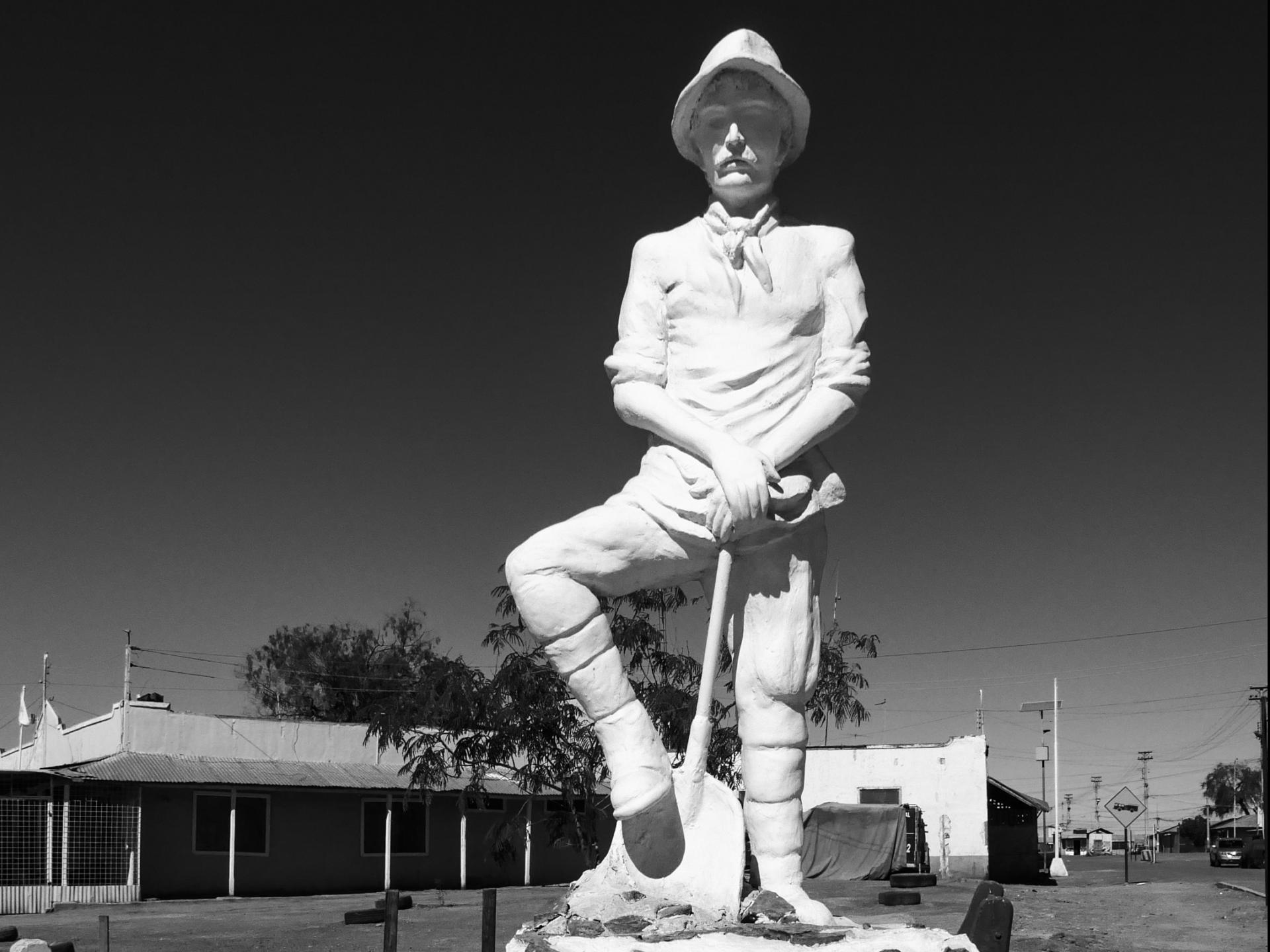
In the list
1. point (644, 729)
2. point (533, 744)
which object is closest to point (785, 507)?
point (644, 729)

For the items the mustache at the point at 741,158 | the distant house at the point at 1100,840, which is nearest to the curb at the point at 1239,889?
the mustache at the point at 741,158

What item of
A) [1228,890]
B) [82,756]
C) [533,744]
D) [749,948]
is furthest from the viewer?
[82,756]

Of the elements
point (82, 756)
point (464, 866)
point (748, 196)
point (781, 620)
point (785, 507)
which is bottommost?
point (464, 866)

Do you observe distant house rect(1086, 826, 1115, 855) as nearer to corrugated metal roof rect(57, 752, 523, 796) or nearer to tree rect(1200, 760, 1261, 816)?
tree rect(1200, 760, 1261, 816)

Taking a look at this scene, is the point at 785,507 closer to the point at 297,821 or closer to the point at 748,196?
the point at 748,196

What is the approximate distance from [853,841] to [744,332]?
2358 centimetres

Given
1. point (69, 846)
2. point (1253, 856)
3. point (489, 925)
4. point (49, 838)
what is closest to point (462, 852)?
point (69, 846)

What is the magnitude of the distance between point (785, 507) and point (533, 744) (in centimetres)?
1019

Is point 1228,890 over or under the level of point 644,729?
under

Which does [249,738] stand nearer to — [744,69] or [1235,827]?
[744,69]

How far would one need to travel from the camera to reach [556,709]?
45.5ft

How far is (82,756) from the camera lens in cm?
2739

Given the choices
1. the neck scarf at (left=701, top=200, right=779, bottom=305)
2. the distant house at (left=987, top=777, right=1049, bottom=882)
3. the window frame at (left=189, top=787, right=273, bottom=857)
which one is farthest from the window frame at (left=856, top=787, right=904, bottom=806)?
the neck scarf at (left=701, top=200, right=779, bottom=305)

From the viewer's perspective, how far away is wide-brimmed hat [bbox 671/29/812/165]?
4.61 metres
